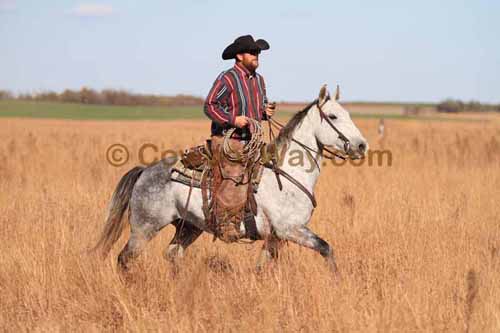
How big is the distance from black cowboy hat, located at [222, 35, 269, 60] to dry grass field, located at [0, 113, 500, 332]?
1.91m

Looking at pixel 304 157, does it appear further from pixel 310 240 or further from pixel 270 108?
pixel 310 240

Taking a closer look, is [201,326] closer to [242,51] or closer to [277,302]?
[277,302]

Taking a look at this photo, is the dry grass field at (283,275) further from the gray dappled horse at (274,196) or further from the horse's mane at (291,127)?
the horse's mane at (291,127)

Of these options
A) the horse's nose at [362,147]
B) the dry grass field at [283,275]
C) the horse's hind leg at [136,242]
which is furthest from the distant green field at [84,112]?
the horse's nose at [362,147]

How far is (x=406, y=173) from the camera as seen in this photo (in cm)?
1248

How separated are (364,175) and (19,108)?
54538 millimetres

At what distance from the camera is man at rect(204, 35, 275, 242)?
5734mm

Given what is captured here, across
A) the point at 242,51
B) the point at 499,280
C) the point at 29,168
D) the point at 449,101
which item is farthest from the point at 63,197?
the point at 449,101

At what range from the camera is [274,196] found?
18.8ft

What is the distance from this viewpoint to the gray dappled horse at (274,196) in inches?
224

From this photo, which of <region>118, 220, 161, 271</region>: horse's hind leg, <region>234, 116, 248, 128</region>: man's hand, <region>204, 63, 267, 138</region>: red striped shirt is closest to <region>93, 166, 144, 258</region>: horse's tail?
<region>118, 220, 161, 271</region>: horse's hind leg

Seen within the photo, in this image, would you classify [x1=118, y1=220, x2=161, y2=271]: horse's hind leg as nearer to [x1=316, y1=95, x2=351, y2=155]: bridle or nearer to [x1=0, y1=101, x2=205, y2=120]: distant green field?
[x1=316, y1=95, x2=351, y2=155]: bridle

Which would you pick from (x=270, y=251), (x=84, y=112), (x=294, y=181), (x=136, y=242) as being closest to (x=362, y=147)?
(x=294, y=181)

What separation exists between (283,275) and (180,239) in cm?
139
